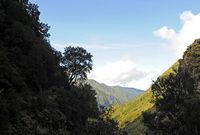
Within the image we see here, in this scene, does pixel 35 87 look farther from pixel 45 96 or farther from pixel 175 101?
pixel 175 101

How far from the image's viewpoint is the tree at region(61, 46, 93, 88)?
80312 mm

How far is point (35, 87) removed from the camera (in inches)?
2206

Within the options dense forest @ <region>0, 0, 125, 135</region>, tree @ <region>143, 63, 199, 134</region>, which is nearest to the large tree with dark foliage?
tree @ <region>143, 63, 199, 134</region>

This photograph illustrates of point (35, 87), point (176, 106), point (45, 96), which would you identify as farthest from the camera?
point (176, 106)

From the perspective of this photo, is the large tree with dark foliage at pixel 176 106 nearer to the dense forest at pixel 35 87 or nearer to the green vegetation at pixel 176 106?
A: the green vegetation at pixel 176 106

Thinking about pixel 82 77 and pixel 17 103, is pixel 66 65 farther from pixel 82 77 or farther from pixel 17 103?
pixel 17 103

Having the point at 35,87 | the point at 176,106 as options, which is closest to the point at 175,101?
Answer: the point at 176,106

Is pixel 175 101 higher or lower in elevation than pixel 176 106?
higher

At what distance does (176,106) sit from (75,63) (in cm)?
2690

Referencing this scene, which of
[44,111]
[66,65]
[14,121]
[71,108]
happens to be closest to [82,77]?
[66,65]

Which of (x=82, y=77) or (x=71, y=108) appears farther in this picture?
(x=82, y=77)

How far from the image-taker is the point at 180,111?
195 feet

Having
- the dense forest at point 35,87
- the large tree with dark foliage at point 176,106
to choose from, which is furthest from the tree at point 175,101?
the dense forest at point 35,87

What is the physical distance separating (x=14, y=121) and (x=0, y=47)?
37.7 feet
